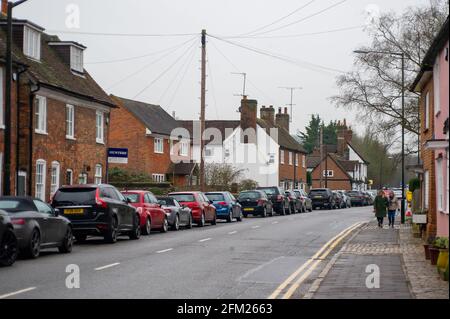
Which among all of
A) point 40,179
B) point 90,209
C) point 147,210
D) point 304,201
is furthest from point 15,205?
point 304,201

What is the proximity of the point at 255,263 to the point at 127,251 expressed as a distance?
438 cm

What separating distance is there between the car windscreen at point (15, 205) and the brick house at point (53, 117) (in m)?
12.2

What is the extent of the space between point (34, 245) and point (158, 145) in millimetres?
44285

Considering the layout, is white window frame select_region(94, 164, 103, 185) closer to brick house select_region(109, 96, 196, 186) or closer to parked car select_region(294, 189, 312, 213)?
brick house select_region(109, 96, 196, 186)

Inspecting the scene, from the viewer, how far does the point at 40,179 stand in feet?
114

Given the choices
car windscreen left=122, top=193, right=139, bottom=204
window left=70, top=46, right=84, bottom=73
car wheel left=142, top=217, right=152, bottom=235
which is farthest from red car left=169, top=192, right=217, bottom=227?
window left=70, top=46, right=84, bottom=73

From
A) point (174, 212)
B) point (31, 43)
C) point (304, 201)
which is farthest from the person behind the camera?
point (304, 201)

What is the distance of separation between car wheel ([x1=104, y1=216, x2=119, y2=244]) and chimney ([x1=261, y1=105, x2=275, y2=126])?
203 feet

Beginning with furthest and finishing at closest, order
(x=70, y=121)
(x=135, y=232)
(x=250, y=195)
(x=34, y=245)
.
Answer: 1. (x=250, y=195)
2. (x=70, y=121)
3. (x=135, y=232)
4. (x=34, y=245)

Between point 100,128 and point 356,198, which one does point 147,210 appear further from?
point 356,198

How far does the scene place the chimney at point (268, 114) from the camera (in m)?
86.1

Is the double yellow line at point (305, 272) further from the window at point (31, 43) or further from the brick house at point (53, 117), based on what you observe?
the window at point (31, 43)

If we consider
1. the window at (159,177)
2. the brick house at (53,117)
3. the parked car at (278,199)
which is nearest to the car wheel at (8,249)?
the brick house at (53,117)
